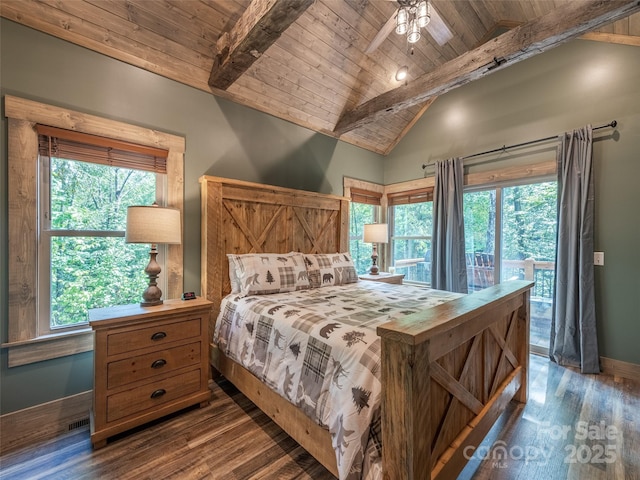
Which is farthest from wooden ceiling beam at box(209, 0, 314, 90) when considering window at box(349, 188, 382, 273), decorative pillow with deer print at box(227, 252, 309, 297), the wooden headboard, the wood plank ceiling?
window at box(349, 188, 382, 273)

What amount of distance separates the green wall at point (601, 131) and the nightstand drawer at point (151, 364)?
4033 millimetres

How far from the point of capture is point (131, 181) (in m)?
2.42

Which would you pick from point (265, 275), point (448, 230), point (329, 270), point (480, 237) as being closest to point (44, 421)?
point (265, 275)

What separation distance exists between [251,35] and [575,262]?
12.5 ft

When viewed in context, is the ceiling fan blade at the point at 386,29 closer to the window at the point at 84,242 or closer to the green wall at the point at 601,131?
the green wall at the point at 601,131

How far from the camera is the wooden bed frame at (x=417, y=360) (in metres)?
1.07

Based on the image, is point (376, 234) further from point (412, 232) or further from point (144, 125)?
point (144, 125)

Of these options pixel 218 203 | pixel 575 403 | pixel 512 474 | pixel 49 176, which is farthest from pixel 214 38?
Answer: pixel 575 403

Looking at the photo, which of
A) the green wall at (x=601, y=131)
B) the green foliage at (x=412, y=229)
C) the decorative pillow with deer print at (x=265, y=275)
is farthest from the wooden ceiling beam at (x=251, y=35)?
the green foliage at (x=412, y=229)

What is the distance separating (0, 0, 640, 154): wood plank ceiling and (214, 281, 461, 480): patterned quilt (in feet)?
6.77

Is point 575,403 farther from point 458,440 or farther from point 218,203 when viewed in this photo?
point 218,203

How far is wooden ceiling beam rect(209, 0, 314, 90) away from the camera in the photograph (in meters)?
1.85

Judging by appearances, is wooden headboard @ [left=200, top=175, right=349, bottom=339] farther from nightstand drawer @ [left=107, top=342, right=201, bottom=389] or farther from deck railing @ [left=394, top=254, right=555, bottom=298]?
deck railing @ [left=394, top=254, right=555, bottom=298]

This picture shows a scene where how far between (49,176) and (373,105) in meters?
3.25
